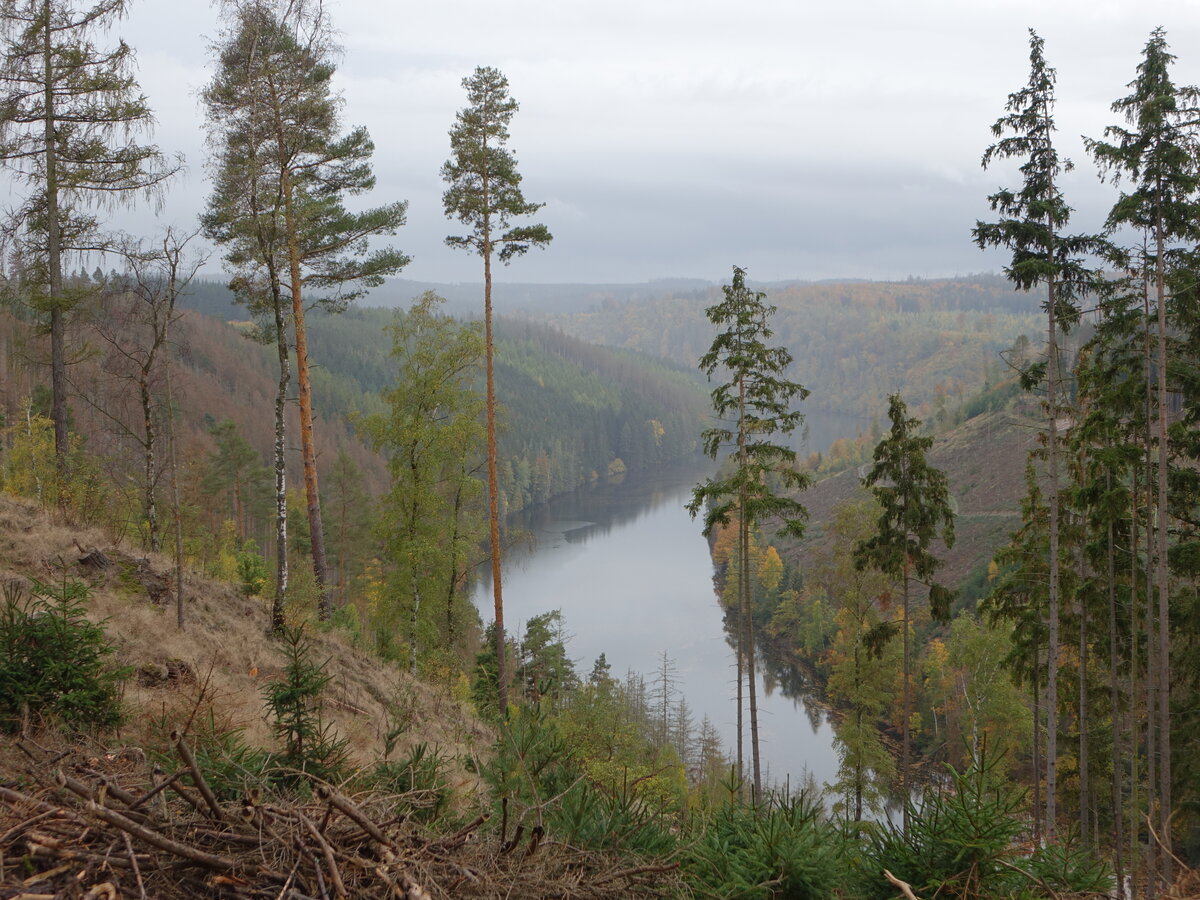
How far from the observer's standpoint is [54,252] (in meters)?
12.6

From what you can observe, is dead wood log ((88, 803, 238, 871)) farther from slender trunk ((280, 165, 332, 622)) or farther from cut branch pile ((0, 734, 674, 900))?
slender trunk ((280, 165, 332, 622))

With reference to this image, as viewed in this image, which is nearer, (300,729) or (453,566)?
(300,729)

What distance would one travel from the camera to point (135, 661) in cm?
771

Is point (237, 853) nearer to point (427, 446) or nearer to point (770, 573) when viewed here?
point (427, 446)

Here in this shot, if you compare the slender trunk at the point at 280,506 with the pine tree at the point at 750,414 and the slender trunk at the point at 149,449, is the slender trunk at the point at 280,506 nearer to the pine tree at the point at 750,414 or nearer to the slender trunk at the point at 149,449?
the slender trunk at the point at 149,449

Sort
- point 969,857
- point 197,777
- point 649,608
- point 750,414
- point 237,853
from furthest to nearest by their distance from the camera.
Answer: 1. point 649,608
2. point 750,414
3. point 969,857
4. point 237,853
5. point 197,777

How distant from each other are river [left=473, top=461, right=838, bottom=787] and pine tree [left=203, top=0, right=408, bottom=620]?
8.76 m

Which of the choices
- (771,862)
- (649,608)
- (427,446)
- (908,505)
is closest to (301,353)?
(427,446)

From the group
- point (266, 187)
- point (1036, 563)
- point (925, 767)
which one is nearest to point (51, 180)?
point (266, 187)

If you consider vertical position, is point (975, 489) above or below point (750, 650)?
below

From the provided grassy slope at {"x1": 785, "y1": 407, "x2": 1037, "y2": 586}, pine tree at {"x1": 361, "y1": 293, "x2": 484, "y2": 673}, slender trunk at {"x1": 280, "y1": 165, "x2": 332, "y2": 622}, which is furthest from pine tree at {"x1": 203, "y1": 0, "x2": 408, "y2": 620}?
grassy slope at {"x1": 785, "y1": 407, "x2": 1037, "y2": 586}

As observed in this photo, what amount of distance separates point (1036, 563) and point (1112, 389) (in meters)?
4.06

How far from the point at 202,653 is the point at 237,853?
23.3 ft

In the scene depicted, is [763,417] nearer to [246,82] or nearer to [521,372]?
[246,82]
